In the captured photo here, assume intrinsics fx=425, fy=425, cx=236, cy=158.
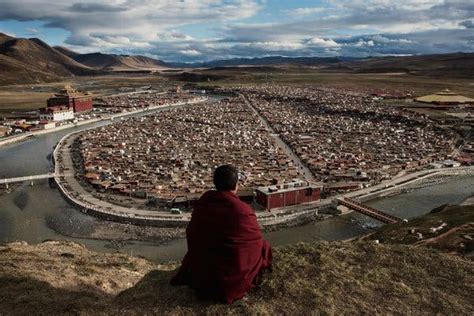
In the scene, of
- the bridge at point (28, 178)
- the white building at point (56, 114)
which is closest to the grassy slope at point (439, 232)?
the bridge at point (28, 178)

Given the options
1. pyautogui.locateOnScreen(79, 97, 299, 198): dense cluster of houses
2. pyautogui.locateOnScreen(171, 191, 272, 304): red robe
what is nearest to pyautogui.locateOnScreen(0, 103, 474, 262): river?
pyautogui.locateOnScreen(79, 97, 299, 198): dense cluster of houses

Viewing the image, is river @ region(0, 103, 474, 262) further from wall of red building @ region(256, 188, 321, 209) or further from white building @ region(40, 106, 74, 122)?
white building @ region(40, 106, 74, 122)

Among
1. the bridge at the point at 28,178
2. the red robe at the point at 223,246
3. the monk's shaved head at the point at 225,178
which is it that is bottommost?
the bridge at the point at 28,178

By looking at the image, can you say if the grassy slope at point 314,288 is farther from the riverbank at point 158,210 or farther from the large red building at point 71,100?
the large red building at point 71,100

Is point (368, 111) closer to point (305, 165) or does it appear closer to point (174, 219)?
point (305, 165)

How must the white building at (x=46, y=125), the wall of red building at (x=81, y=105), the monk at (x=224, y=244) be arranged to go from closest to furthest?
the monk at (x=224, y=244) → the white building at (x=46, y=125) → the wall of red building at (x=81, y=105)

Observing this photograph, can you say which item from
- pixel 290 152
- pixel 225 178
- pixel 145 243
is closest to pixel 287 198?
pixel 145 243

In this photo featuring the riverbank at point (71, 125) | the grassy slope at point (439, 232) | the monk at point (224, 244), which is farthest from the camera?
the riverbank at point (71, 125)

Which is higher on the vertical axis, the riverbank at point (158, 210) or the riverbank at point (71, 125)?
the riverbank at point (71, 125)

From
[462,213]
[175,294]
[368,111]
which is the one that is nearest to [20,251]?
[175,294]
